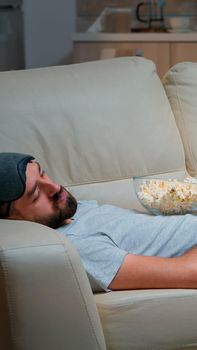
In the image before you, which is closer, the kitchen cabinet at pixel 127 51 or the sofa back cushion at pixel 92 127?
the sofa back cushion at pixel 92 127

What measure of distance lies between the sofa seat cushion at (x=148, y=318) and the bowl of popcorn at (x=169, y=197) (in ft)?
1.55

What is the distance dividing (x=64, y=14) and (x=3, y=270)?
3.77m

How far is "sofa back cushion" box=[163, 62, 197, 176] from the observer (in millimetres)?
3023

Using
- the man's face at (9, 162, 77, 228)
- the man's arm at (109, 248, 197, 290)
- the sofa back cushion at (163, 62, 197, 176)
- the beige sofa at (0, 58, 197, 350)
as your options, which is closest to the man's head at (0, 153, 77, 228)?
the man's face at (9, 162, 77, 228)

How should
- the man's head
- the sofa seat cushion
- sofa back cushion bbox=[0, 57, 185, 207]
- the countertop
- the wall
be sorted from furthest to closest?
1. the wall
2. the countertop
3. sofa back cushion bbox=[0, 57, 185, 207]
4. the man's head
5. the sofa seat cushion

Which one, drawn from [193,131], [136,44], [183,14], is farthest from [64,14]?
[193,131]

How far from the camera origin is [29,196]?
7.49 feet

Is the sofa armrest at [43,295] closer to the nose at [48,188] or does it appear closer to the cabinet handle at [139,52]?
the nose at [48,188]

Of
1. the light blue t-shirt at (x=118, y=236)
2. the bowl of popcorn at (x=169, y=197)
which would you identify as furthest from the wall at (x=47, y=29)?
the light blue t-shirt at (x=118, y=236)

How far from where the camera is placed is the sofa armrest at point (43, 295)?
1.96 metres

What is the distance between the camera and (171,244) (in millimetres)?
2385

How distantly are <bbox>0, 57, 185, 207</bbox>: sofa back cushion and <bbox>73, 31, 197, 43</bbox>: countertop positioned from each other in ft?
7.72

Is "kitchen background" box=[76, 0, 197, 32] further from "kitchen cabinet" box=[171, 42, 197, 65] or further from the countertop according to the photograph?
"kitchen cabinet" box=[171, 42, 197, 65]

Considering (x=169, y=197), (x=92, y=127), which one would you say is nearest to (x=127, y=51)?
(x=92, y=127)
